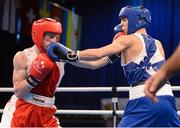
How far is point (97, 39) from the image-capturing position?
833 centimetres

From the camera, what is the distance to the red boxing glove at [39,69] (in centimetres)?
264

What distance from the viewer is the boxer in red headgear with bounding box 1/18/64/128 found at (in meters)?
2.67

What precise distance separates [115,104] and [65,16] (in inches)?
158

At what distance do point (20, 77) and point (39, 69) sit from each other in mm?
157

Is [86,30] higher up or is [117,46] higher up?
[117,46]

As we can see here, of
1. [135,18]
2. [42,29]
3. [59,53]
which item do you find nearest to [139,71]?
[135,18]

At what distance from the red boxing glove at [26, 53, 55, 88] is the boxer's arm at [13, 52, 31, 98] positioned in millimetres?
45

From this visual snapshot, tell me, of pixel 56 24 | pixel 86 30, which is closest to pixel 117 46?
pixel 56 24

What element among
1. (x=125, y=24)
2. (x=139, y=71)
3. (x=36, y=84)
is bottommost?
(x=36, y=84)

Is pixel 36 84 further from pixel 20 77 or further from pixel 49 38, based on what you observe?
pixel 49 38

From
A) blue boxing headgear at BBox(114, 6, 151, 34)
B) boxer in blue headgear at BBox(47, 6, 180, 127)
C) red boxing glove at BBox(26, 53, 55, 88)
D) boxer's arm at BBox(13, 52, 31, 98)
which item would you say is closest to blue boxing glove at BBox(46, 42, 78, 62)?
boxer in blue headgear at BBox(47, 6, 180, 127)

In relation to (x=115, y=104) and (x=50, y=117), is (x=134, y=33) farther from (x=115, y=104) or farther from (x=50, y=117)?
(x=115, y=104)

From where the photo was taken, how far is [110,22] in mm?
8148

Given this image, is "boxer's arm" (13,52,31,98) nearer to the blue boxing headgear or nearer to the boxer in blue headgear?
the boxer in blue headgear
